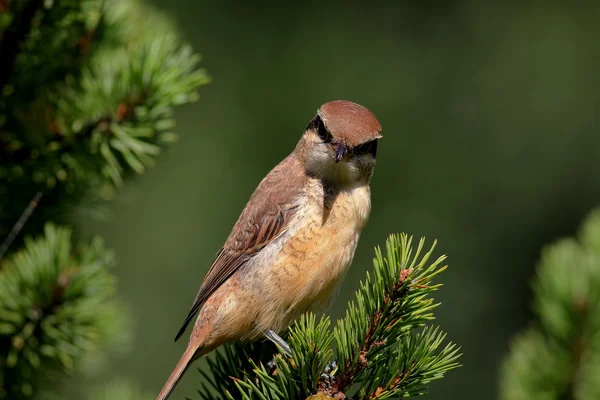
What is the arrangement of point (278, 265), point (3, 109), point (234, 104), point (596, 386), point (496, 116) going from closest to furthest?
point (596, 386) → point (3, 109) → point (278, 265) → point (234, 104) → point (496, 116)

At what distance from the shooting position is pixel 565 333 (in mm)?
3105

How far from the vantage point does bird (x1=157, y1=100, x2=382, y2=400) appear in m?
3.92

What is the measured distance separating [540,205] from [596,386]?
5.57 meters

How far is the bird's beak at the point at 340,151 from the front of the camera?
12.7 ft

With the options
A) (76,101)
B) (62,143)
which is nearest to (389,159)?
(76,101)

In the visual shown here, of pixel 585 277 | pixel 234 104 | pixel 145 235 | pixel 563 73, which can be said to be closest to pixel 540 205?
pixel 563 73

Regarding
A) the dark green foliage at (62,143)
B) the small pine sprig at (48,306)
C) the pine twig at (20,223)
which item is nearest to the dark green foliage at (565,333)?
the dark green foliage at (62,143)

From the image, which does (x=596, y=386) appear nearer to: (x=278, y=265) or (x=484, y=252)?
(x=278, y=265)

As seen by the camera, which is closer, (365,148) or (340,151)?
(340,151)

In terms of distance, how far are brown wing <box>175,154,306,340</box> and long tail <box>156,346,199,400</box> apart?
252 mm

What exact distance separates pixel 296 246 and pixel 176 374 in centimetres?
86

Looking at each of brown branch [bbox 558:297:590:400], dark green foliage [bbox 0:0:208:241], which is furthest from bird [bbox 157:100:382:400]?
brown branch [bbox 558:297:590:400]

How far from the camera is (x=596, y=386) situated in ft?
9.84

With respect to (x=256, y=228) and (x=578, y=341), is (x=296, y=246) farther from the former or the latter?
(x=578, y=341)
